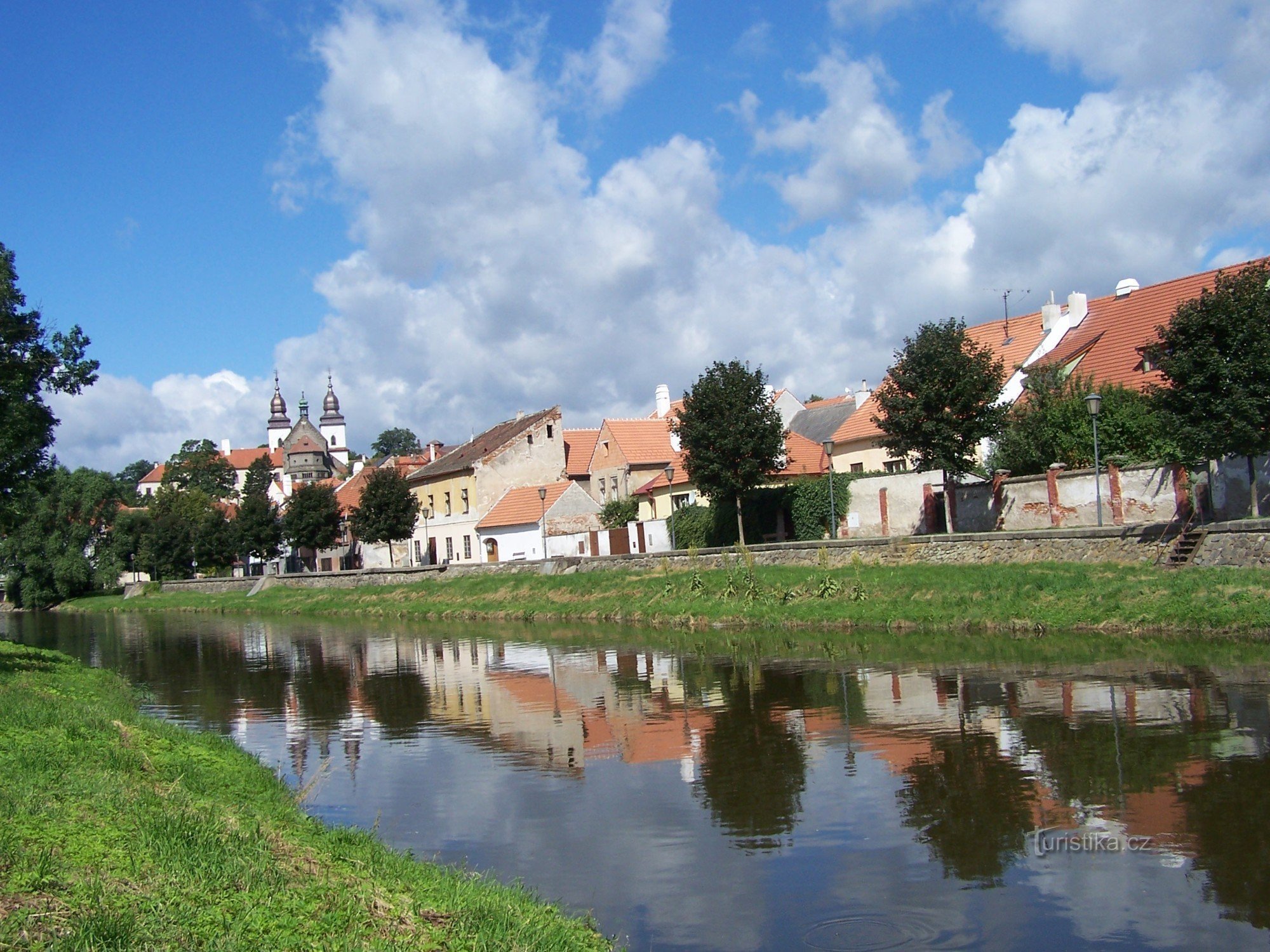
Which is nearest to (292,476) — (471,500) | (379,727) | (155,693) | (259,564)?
(259,564)

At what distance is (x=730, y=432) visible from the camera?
37.5m

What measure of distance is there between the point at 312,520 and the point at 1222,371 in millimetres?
57637

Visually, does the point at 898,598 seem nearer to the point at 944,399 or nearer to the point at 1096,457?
the point at 1096,457

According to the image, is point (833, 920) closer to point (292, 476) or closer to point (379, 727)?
point (379, 727)

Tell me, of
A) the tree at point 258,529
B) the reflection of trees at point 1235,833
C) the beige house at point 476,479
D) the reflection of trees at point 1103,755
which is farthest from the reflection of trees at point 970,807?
the tree at point 258,529

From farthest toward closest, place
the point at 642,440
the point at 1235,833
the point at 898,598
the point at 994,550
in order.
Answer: the point at 642,440 → the point at 994,550 → the point at 898,598 → the point at 1235,833

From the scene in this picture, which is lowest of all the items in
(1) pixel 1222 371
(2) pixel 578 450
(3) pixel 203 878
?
(3) pixel 203 878

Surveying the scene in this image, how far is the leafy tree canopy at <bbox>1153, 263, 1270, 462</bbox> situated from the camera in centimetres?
2269

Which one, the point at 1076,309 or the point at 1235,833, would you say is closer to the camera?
the point at 1235,833

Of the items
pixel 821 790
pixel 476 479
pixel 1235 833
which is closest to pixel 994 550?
pixel 821 790

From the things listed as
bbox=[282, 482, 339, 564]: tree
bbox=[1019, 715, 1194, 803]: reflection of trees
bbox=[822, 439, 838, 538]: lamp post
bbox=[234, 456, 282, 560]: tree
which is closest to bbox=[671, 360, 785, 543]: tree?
bbox=[822, 439, 838, 538]: lamp post

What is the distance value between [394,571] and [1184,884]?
47.4 meters

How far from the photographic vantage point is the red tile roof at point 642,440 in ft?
183

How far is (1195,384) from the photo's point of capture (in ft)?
76.2
